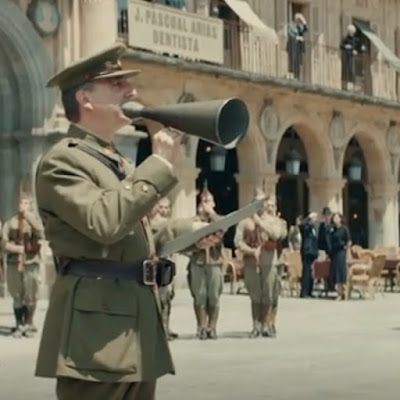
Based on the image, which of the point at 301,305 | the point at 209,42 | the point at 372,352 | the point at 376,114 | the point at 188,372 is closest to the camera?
the point at 188,372

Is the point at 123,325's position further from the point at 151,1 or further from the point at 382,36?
the point at 382,36

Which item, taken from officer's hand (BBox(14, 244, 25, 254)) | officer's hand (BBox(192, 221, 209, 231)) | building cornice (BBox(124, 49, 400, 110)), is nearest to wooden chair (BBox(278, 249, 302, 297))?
building cornice (BBox(124, 49, 400, 110))

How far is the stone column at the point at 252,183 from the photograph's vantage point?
2992 centimetres

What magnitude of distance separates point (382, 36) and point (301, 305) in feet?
51.2

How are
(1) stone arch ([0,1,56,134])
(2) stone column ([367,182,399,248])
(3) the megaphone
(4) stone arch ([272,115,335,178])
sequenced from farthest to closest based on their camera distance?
1. (2) stone column ([367,182,399,248])
2. (4) stone arch ([272,115,335,178])
3. (1) stone arch ([0,1,56,134])
4. (3) the megaphone

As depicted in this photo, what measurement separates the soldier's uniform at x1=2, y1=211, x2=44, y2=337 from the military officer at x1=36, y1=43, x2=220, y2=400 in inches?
434

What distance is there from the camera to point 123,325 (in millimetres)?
4418

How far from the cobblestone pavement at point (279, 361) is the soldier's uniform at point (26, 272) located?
1.14 ft

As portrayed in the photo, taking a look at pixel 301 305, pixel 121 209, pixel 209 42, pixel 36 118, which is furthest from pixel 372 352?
pixel 209 42

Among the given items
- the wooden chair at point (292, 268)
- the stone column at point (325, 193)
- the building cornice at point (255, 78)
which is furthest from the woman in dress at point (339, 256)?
the stone column at point (325, 193)

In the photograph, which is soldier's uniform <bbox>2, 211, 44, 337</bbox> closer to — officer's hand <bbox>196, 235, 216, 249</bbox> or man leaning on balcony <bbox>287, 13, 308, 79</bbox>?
officer's hand <bbox>196, 235, 216, 249</bbox>

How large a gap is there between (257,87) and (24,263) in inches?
566

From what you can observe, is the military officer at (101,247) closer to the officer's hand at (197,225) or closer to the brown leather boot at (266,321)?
the officer's hand at (197,225)

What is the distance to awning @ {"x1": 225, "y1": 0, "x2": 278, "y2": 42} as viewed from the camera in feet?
92.1
